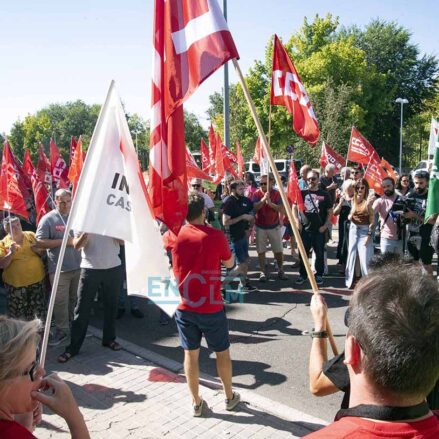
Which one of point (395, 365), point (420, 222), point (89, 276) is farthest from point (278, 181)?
Result: point (420, 222)

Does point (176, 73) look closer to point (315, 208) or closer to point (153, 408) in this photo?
point (153, 408)

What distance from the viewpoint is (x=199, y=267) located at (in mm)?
3857

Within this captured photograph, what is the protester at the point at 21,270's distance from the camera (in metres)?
5.36

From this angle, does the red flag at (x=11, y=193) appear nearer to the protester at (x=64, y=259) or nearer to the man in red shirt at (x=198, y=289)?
the protester at (x=64, y=259)

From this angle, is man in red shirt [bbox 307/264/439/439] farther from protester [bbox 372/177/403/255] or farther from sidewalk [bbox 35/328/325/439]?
protester [bbox 372/177/403/255]

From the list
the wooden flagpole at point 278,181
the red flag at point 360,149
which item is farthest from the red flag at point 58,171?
the wooden flagpole at point 278,181

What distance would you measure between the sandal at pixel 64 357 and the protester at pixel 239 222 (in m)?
3.46

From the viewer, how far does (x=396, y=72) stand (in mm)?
42125

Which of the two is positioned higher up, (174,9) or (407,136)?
(407,136)

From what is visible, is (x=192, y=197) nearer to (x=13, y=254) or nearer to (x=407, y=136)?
(x=13, y=254)

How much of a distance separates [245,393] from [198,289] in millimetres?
1312

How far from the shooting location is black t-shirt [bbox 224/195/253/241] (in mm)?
7906

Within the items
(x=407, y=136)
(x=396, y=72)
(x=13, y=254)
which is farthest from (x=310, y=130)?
(x=407, y=136)

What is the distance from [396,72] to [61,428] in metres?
44.8
